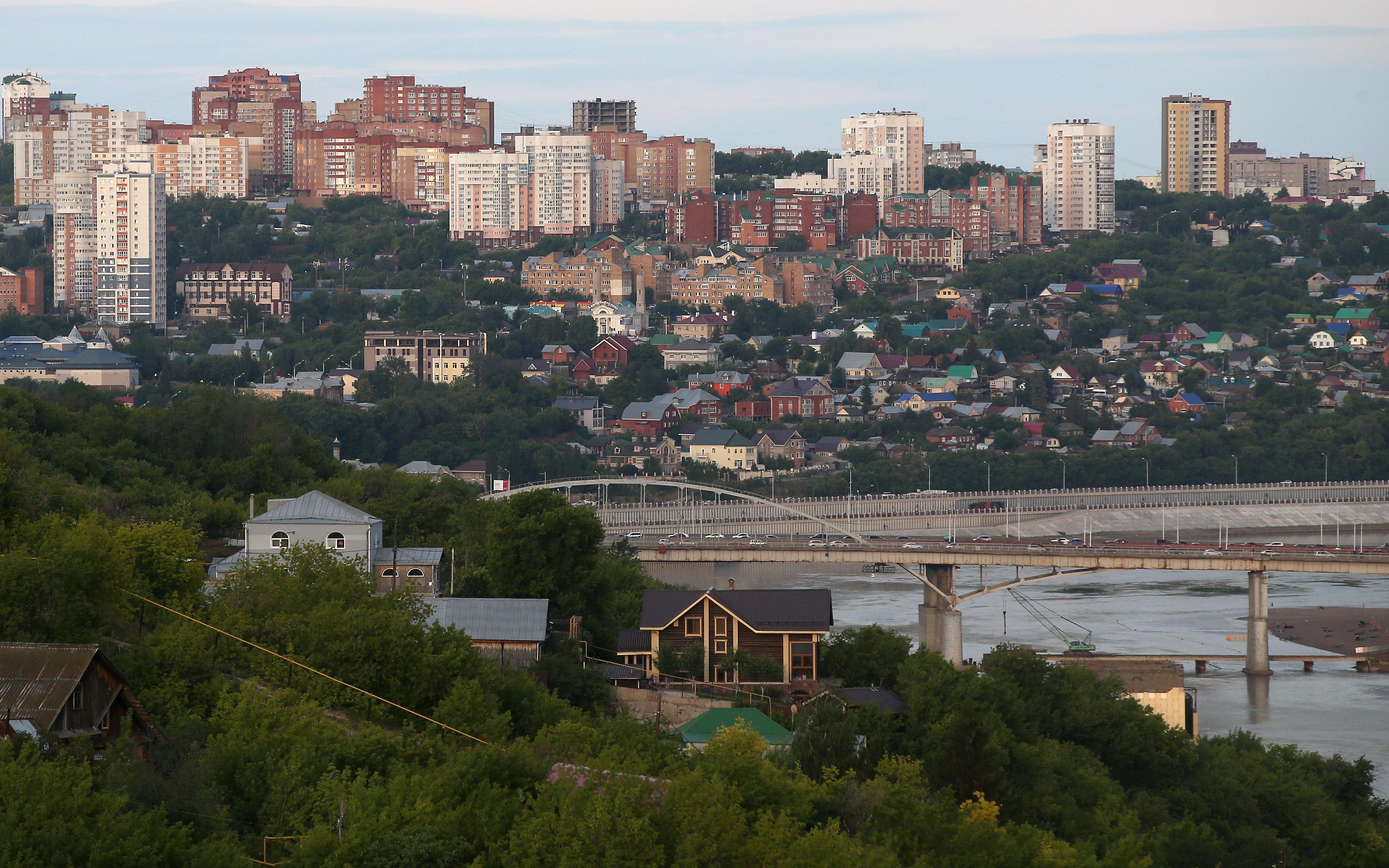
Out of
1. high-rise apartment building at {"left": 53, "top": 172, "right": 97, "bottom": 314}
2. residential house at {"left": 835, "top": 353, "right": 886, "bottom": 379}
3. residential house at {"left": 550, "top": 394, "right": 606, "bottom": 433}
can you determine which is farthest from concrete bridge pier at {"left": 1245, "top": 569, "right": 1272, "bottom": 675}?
high-rise apartment building at {"left": 53, "top": 172, "right": 97, "bottom": 314}

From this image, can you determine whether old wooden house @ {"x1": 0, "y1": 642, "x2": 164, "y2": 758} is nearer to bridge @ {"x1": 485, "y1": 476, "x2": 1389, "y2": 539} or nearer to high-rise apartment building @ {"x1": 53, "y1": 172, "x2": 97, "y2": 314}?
bridge @ {"x1": 485, "y1": 476, "x2": 1389, "y2": 539}

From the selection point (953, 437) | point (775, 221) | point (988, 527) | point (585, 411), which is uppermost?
point (775, 221)

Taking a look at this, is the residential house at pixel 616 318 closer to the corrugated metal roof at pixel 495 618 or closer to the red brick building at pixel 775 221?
the red brick building at pixel 775 221

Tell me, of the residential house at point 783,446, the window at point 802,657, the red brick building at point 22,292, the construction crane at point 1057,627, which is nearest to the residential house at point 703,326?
the residential house at point 783,446

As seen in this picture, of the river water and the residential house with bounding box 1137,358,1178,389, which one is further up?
the residential house with bounding box 1137,358,1178,389

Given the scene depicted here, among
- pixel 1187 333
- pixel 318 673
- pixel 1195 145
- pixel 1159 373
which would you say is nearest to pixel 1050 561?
pixel 318 673

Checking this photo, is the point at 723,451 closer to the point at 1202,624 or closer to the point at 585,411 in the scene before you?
the point at 585,411
